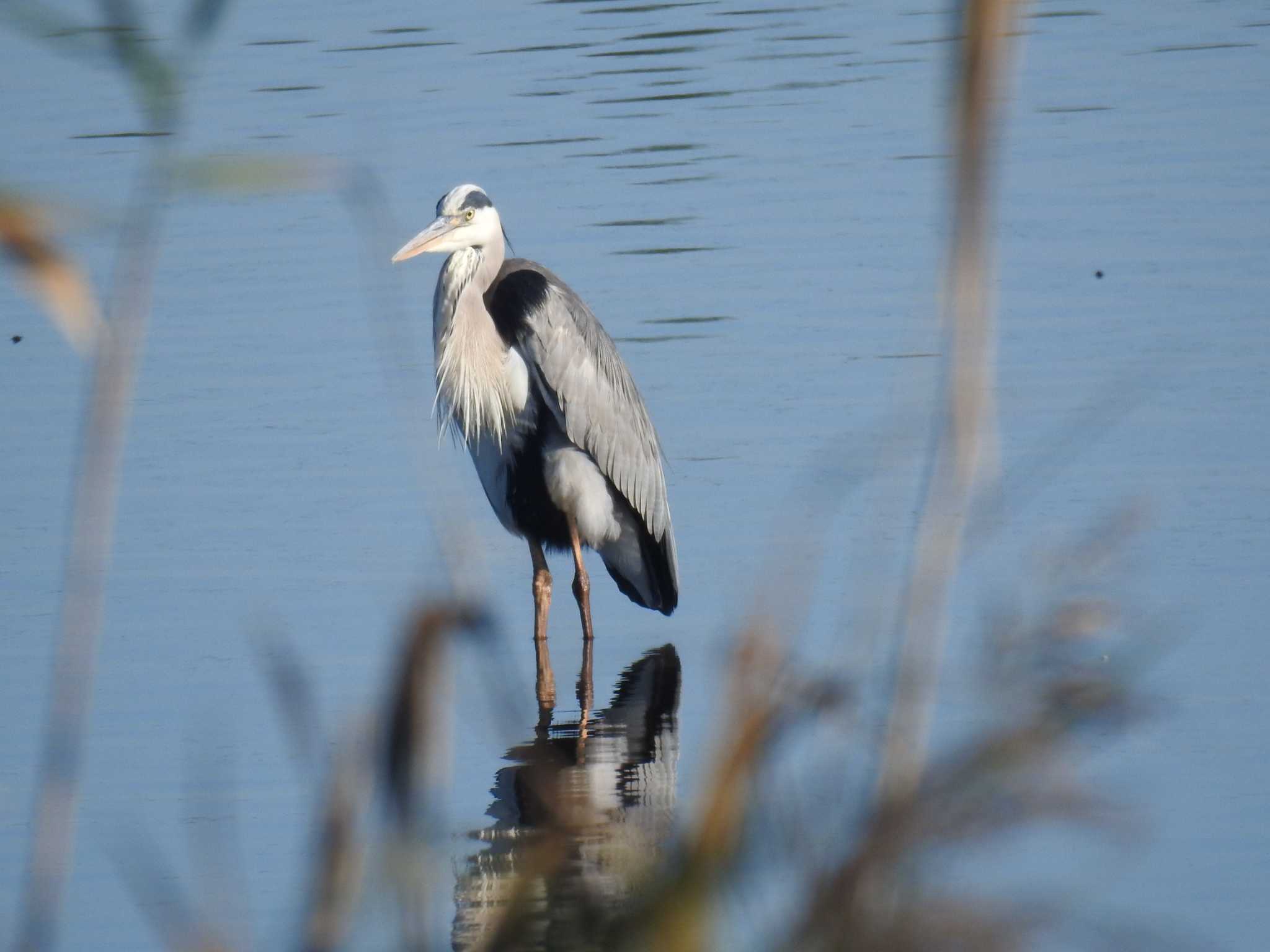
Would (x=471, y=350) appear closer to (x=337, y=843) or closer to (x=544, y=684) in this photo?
(x=544, y=684)

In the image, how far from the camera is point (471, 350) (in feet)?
21.3

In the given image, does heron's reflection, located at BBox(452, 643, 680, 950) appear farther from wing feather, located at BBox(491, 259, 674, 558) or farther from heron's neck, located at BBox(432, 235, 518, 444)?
heron's neck, located at BBox(432, 235, 518, 444)

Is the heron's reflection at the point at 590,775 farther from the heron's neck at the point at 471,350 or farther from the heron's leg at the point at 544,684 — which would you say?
the heron's neck at the point at 471,350

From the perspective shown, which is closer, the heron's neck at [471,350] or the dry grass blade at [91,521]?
the dry grass blade at [91,521]

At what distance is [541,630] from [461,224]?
1407 mm

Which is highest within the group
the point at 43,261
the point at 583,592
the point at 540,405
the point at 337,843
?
the point at 540,405

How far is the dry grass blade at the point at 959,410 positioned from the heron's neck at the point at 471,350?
5.03 m

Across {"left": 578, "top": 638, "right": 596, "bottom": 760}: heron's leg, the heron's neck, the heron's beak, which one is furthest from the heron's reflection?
the heron's beak

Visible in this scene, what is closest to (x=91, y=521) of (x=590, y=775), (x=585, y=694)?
(x=590, y=775)

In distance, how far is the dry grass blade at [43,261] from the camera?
1.44m

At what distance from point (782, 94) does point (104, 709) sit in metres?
8.77

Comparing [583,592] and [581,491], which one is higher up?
[581,491]

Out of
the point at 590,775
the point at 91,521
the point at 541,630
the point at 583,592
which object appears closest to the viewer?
the point at 91,521

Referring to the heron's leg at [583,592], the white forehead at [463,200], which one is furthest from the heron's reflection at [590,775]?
the white forehead at [463,200]
